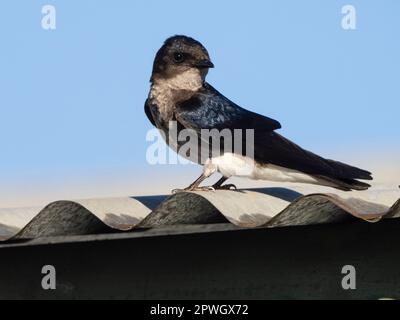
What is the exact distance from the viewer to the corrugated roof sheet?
5.85 m

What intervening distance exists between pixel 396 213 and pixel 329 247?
576mm

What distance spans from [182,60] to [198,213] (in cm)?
437

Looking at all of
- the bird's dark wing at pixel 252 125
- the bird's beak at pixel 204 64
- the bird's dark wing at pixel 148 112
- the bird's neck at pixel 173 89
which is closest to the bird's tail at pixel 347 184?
the bird's dark wing at pixel 252 125

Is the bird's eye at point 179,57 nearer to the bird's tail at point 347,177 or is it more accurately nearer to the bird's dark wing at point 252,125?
the bird's dark wing at point 252,125

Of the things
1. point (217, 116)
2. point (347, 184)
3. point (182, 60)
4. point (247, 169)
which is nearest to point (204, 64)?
point (182, 60)

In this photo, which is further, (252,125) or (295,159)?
(252,125)

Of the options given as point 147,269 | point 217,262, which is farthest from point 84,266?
point 217,262

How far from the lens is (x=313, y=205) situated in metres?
5.84

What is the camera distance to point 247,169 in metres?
9.30

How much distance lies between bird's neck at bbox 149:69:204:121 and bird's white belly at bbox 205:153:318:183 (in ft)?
2.37

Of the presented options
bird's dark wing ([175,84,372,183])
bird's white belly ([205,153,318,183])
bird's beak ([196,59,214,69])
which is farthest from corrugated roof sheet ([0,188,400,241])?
bird's beak ([196,59,214,69])

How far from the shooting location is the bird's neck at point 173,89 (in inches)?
385

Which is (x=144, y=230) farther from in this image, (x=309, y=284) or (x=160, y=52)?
(x=160, y=52)

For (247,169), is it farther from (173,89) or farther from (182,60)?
(182,60)
